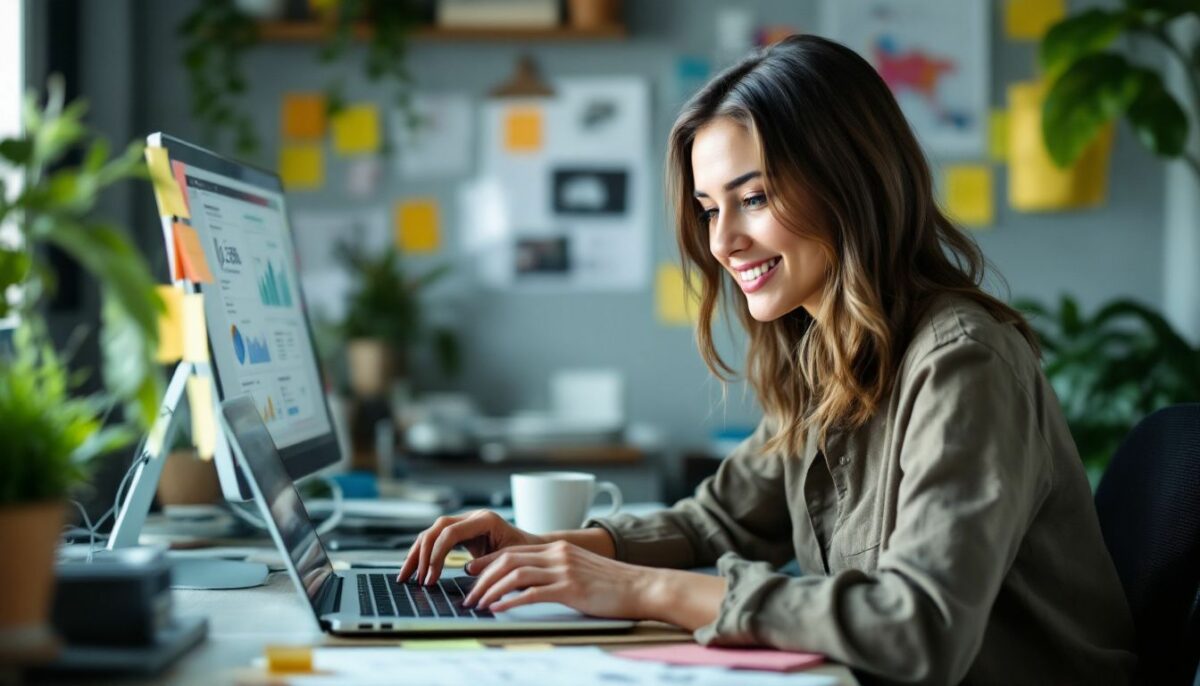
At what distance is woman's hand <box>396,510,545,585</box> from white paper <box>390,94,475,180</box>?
2149 mm

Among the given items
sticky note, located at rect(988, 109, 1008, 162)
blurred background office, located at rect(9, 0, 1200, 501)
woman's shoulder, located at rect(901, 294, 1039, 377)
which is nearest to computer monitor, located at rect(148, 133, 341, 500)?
woman's shoulder, located at rect(901, 294, 1039, 377)

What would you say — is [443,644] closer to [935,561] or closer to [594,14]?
[935,561]

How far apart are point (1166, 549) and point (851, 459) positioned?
306mm

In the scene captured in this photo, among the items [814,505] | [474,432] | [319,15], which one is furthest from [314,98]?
[814,505]

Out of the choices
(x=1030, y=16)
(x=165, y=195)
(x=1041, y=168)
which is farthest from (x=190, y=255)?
(x=1030, y=16)

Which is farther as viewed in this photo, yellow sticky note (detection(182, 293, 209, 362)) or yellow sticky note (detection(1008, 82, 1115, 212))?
yellow sticky note (detection(1008, 82, 1115, 212))

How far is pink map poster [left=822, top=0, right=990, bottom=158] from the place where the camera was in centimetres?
332

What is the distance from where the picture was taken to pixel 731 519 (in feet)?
4.94

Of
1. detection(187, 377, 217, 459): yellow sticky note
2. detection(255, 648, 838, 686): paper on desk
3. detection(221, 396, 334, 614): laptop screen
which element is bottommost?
detection(255, 648, 838, 686): paper on desk

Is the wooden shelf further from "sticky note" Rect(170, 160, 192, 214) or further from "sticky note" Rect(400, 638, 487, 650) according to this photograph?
"sticky note" Rect(400, 638, 487, 650)

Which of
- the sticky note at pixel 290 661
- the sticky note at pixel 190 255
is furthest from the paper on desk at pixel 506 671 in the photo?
the sticky note at pixel 190 255

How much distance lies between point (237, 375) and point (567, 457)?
1.65 meters

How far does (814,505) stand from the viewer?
4.51ft

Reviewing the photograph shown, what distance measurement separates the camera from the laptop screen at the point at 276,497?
3.43 ft
